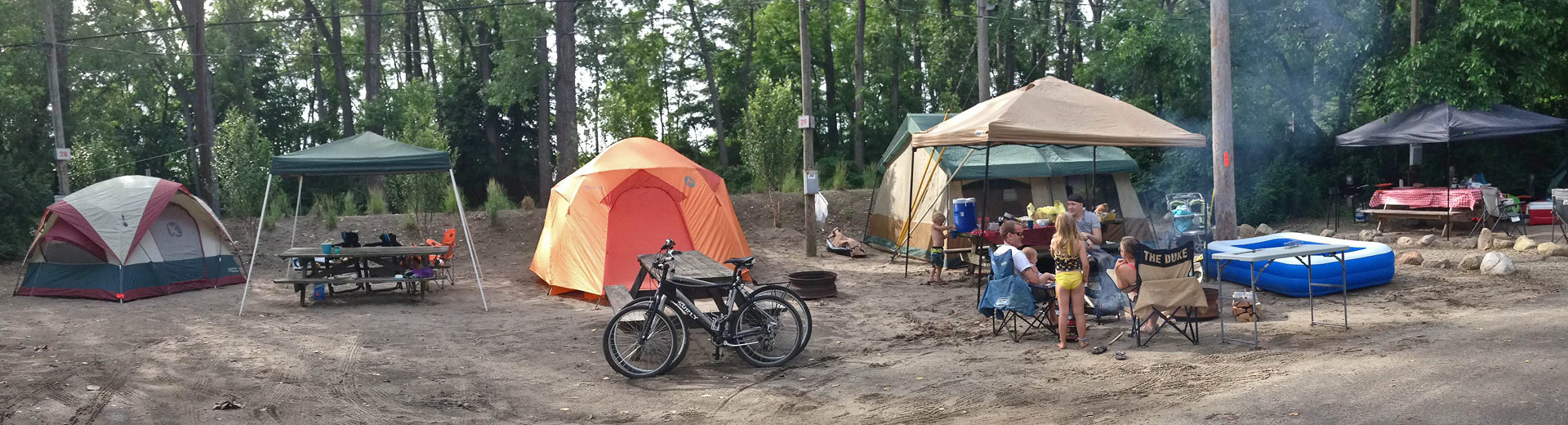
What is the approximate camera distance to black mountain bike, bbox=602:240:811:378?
6859 mm

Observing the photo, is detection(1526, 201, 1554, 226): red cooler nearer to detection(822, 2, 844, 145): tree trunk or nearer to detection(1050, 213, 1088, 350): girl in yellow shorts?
detection(1050, 213, 1088, 350): girl in yellow shorts

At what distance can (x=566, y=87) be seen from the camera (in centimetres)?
1867

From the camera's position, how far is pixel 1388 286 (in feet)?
30.8

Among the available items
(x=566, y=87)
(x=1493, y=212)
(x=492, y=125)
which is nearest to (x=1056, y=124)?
(x=1493, y=212)

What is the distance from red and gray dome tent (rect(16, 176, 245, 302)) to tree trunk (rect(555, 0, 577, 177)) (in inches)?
281

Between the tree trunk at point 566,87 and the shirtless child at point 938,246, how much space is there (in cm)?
870

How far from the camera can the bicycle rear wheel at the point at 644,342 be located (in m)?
6.82

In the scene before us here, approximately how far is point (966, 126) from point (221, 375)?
22.2ft

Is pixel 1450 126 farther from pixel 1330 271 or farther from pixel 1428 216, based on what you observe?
pixel 1330 271

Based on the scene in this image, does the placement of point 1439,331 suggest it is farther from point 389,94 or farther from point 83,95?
point 83,95

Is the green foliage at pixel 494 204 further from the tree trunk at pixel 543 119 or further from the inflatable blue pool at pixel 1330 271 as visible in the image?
the inflatable blue pool at pixel 1330 271

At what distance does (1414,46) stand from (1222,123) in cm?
533

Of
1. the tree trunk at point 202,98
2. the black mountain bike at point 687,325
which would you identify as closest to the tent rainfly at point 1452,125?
the black mountain bike at point 687,325

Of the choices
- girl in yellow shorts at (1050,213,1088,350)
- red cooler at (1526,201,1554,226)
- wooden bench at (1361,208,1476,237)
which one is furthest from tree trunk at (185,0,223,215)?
red cooler at (1526,201,1554,226)
